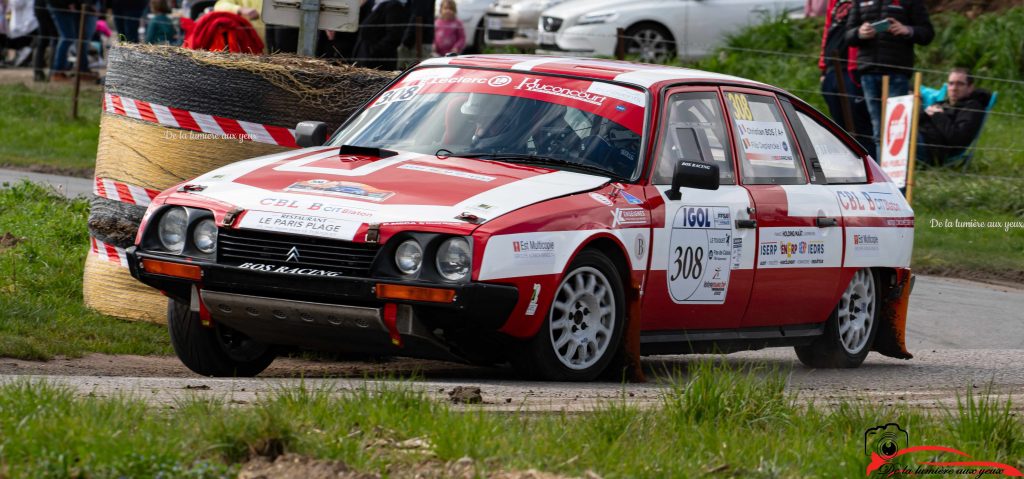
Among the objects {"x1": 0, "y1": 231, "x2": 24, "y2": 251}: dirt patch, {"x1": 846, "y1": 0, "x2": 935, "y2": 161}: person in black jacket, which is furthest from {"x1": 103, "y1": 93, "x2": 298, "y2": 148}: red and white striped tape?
{"x1": 846, "y1": 0, "x2": 935, "y2": 161}: person in black jacket

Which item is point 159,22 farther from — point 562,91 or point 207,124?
point 562,91

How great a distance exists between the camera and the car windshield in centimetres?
802

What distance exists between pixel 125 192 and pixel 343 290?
2.74 m

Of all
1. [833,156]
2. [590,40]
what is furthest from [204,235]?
[590,40]

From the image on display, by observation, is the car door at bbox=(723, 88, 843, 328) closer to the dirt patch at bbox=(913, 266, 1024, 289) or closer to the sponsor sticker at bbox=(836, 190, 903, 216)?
the sponsor sticker at bbox=(836, 190, 903, 216)

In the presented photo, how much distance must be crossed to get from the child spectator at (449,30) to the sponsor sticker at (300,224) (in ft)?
51.9

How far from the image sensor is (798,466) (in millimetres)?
5227

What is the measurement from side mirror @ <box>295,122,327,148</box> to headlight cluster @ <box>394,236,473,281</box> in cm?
177

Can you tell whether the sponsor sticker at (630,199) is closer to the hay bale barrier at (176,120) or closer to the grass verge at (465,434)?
the grass verge at (465,434)

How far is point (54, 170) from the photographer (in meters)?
18.7

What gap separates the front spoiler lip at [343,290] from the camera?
22.4 ft

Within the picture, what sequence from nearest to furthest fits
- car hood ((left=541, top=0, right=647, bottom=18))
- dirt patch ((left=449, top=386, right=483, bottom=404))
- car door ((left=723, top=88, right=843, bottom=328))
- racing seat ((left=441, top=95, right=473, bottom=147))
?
dirt patch ((left=449, top=386, right=483, bottom=404)), racing seat ((left=441, top=95, right=473, bottom=147)), car door ((left=723, top=88, right=843, bottom=328)), car hood ((left=541, top=0, right=647, bottom=18))

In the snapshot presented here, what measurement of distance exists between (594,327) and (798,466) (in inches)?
96.6

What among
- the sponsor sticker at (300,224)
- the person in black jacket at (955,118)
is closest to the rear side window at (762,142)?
the sponsor sticker at (300,224)
